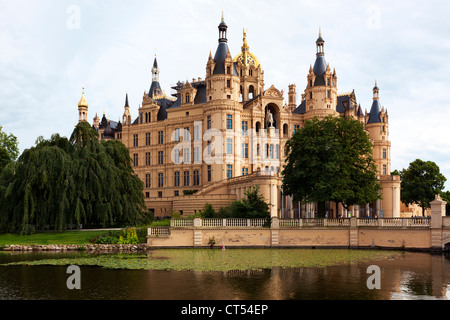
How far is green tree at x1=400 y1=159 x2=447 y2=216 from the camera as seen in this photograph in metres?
82.5

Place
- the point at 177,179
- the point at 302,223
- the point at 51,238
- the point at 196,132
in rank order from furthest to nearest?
the point at 177,179, the point at 196,132, the point at 51,238, the point at 302,223

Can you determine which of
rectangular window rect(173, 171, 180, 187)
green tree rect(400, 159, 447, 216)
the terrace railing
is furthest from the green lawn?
green tree rect(400, 159, 447, 216)

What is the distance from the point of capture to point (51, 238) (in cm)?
4012

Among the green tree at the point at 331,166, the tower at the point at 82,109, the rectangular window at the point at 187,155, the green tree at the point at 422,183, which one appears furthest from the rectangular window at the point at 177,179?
the green tree at the point at 422,183

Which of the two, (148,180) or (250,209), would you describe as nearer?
(250,209)

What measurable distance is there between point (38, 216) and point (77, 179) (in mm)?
4658

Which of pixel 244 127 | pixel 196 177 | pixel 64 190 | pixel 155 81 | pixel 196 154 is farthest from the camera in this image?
pixel 155 81

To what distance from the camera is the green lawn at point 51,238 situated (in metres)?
39.2

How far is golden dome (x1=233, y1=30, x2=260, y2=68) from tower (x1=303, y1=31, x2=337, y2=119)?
10553 mm

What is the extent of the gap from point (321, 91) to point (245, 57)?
15083 mm

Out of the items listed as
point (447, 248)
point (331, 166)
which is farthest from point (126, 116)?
point (447, 248)

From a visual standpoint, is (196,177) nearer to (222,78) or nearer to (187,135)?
(187,135)

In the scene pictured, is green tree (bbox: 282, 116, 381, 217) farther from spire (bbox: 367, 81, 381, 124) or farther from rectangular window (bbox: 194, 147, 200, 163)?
spire (bbox: 367, 81, 381, 124)

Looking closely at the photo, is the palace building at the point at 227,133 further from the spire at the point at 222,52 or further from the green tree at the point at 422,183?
the green tree at the point at 422,183
